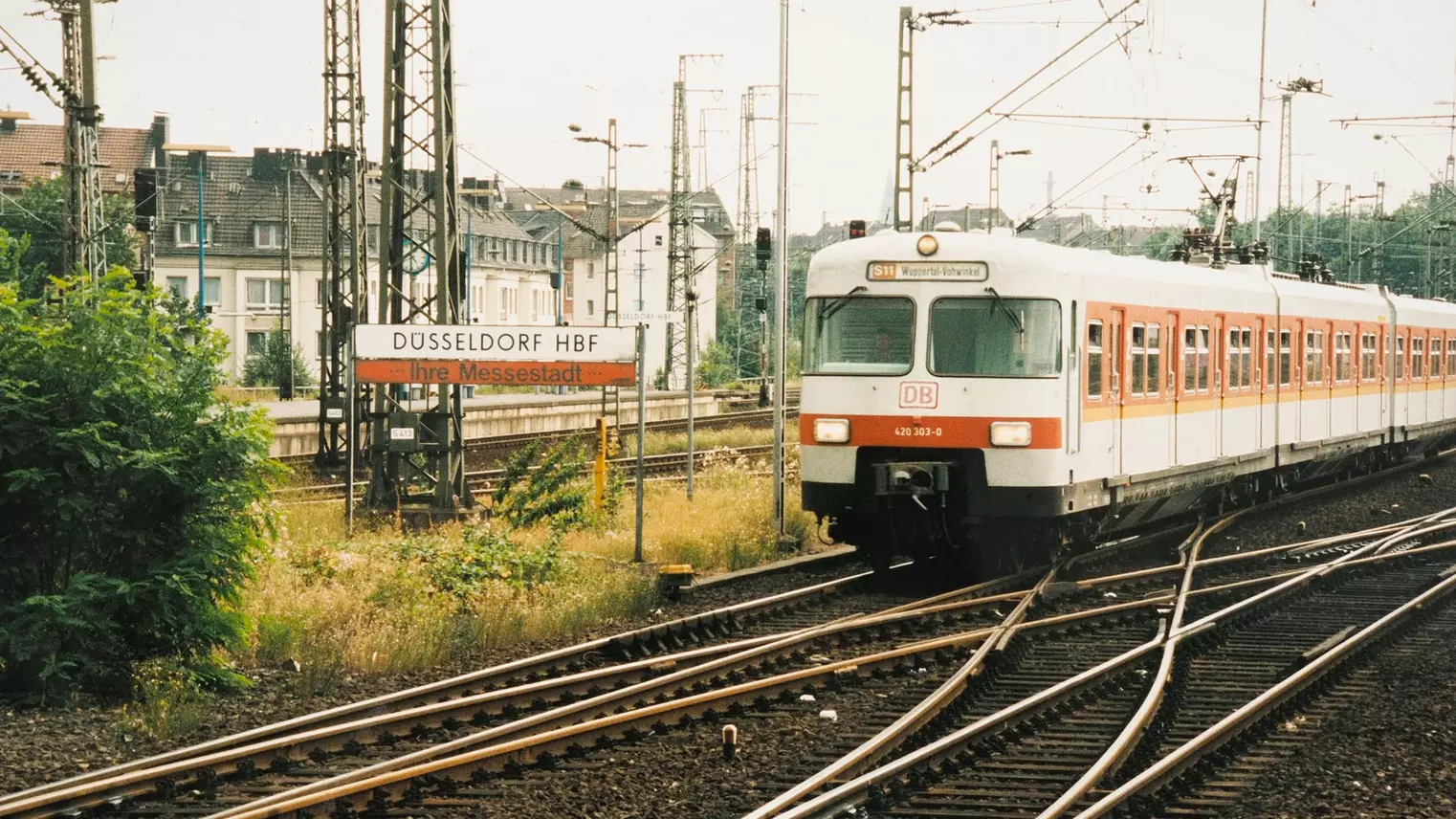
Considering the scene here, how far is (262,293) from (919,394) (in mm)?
63038

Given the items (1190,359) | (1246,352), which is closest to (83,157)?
(1190,359)

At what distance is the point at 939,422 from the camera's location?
14273 millimetres

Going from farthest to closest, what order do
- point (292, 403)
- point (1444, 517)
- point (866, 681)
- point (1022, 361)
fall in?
point (292, 403) → point (1444, 517) → point (1022, 361) → point (866, 681)

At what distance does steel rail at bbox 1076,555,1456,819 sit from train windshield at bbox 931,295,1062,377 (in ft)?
10.8

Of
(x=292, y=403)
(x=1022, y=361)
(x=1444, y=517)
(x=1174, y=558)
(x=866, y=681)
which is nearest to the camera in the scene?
(x=866, y=681)

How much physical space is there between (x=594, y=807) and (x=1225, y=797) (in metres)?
2.79

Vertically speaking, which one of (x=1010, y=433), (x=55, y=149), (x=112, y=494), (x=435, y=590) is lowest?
(x=435, y=590)

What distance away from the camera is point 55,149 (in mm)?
82688

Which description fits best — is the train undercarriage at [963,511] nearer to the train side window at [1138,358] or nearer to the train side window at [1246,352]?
the train side window at [1138,358]

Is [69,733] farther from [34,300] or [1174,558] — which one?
[1174,558]

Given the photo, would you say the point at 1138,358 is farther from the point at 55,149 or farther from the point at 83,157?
the point at 55,149

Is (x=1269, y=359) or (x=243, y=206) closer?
(x=1269, y=359)

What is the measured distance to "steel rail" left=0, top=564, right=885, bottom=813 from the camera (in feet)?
25.5

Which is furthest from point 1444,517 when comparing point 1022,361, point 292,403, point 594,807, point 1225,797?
point 292,403
